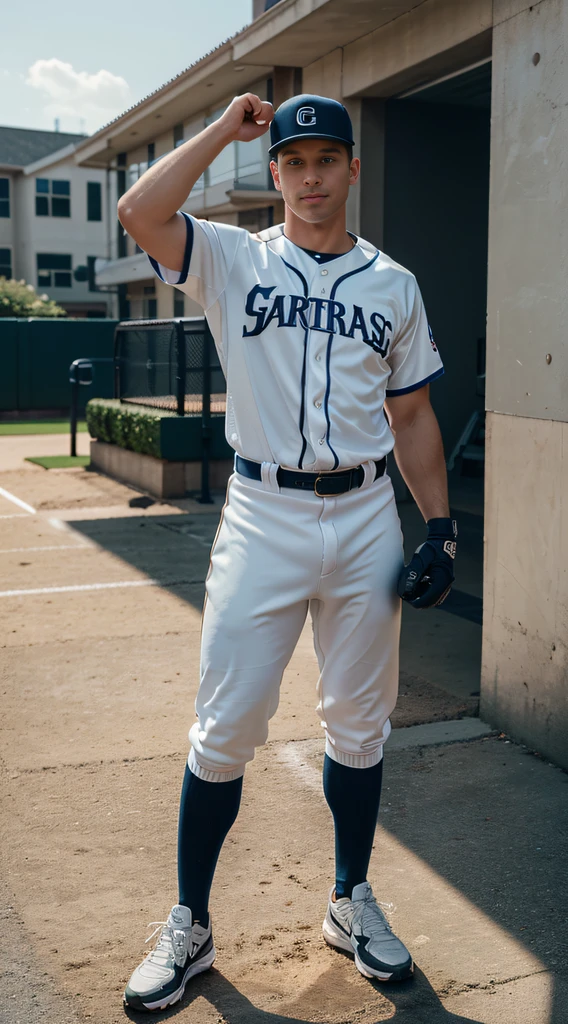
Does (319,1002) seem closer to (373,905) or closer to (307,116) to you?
(373,905)

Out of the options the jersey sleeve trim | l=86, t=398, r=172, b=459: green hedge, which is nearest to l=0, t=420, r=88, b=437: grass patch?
l=86, t=398, r=172, b=459: green hedge

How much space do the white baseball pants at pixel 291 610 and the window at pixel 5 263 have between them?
4219 cm

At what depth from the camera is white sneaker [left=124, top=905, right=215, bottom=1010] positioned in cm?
257

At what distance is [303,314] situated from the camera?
2617mm

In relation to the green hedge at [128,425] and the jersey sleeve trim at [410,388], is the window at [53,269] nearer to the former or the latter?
the green hedge at [128,425]

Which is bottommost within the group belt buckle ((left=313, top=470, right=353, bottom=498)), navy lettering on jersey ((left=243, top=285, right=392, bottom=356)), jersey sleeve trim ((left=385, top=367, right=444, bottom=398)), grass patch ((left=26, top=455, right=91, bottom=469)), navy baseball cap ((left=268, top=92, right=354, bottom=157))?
grass patch ((left=26, top=455, right=91, bottom=469))

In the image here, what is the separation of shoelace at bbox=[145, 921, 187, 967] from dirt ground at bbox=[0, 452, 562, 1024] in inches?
4.2

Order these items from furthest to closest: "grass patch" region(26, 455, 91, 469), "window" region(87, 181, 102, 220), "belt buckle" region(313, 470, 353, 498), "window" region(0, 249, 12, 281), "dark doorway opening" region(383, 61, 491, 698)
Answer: "window" region(0, 249, 12, 281)
"window" region(87, 181, 102, 220)
"grass patch" region(26, 455, 91, 469)
"dark doorway opening" region(383, 61, 491, 698)
"belt buckle" region(313, 470, 353, 498)

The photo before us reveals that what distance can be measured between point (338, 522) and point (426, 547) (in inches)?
11.7

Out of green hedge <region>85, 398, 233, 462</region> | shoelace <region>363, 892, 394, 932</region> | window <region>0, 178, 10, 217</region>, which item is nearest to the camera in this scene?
shoelace <region>363, 892, 394, 932</region>

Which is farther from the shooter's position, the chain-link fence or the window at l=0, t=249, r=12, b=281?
the window at l=0, t=249, r=12, b=281

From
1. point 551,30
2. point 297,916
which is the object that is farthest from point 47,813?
point 551,30

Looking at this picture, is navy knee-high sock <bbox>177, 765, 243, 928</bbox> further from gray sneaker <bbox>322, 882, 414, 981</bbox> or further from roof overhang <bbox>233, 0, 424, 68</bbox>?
roof overhang <bbox>233, 0, 424, 68</bbox>

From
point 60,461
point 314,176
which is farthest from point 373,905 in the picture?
point 60,461
